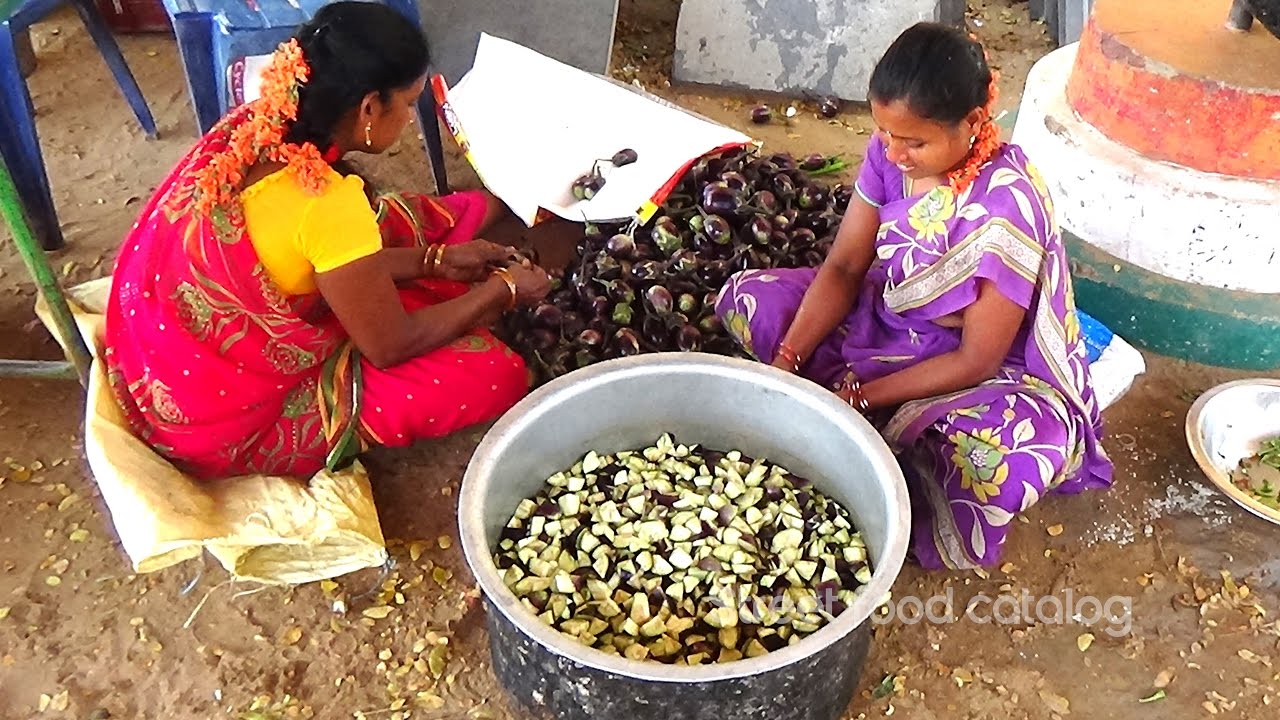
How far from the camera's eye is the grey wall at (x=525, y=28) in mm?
3336

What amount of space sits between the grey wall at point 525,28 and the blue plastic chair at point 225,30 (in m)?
0.67

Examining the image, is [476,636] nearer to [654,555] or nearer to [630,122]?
[654,555]

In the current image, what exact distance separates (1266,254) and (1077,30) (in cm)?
136

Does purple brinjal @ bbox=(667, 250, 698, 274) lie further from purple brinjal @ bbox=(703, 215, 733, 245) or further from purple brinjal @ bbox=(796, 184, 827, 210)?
purple brinjal @ bbox=(796, 184, 827, 210)

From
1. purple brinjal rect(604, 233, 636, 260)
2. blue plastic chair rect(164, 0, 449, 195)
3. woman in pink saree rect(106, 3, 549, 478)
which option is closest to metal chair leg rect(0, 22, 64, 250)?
blue plastic chair rect(164, 0, 449, 195)

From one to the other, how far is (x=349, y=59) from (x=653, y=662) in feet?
3.42

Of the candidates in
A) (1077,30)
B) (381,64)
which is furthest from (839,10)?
(381,64)

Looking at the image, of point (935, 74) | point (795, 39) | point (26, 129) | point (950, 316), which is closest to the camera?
point (935, 74)

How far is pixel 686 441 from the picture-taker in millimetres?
2012

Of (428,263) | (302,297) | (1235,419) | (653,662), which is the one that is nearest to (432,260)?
(428,263)

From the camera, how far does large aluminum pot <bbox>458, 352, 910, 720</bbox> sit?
4.94 feet

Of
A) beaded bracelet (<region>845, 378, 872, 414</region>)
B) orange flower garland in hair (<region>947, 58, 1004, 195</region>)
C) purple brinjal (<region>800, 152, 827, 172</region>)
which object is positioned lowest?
purple brinjal (<region>800, 152, 827, 172</region>)

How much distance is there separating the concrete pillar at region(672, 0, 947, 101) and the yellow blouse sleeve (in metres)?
2.07

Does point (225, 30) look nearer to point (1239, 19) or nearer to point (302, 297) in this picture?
point (302, 297)
